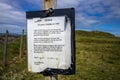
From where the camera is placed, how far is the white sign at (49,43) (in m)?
3.85

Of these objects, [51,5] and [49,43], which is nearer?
[49,43]

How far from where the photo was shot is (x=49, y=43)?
392cm

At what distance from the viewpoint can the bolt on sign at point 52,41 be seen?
12.6 ft

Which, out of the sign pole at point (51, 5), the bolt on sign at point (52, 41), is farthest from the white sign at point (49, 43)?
the sign pole at point (51, 5)

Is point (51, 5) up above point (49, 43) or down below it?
above

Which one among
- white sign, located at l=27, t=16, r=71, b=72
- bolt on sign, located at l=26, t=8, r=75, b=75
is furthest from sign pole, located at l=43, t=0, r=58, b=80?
white sign, located at l=27, t=16, r=71, b=72

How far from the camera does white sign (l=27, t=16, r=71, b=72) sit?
3852 mm

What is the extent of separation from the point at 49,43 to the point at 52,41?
67 mm

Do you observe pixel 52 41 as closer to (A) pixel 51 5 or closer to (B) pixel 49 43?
(B) pixel 49 43

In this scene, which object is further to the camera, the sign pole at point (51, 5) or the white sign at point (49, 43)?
the sign pole at point (51, 5)

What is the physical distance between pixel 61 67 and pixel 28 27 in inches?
37.5

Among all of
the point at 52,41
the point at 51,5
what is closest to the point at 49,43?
the point at 52,41

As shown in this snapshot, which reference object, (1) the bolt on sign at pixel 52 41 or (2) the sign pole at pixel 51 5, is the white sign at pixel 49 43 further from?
(2) the sign pole at pixel 51 5

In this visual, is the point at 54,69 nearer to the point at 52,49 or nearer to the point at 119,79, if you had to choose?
the point at 52,49
